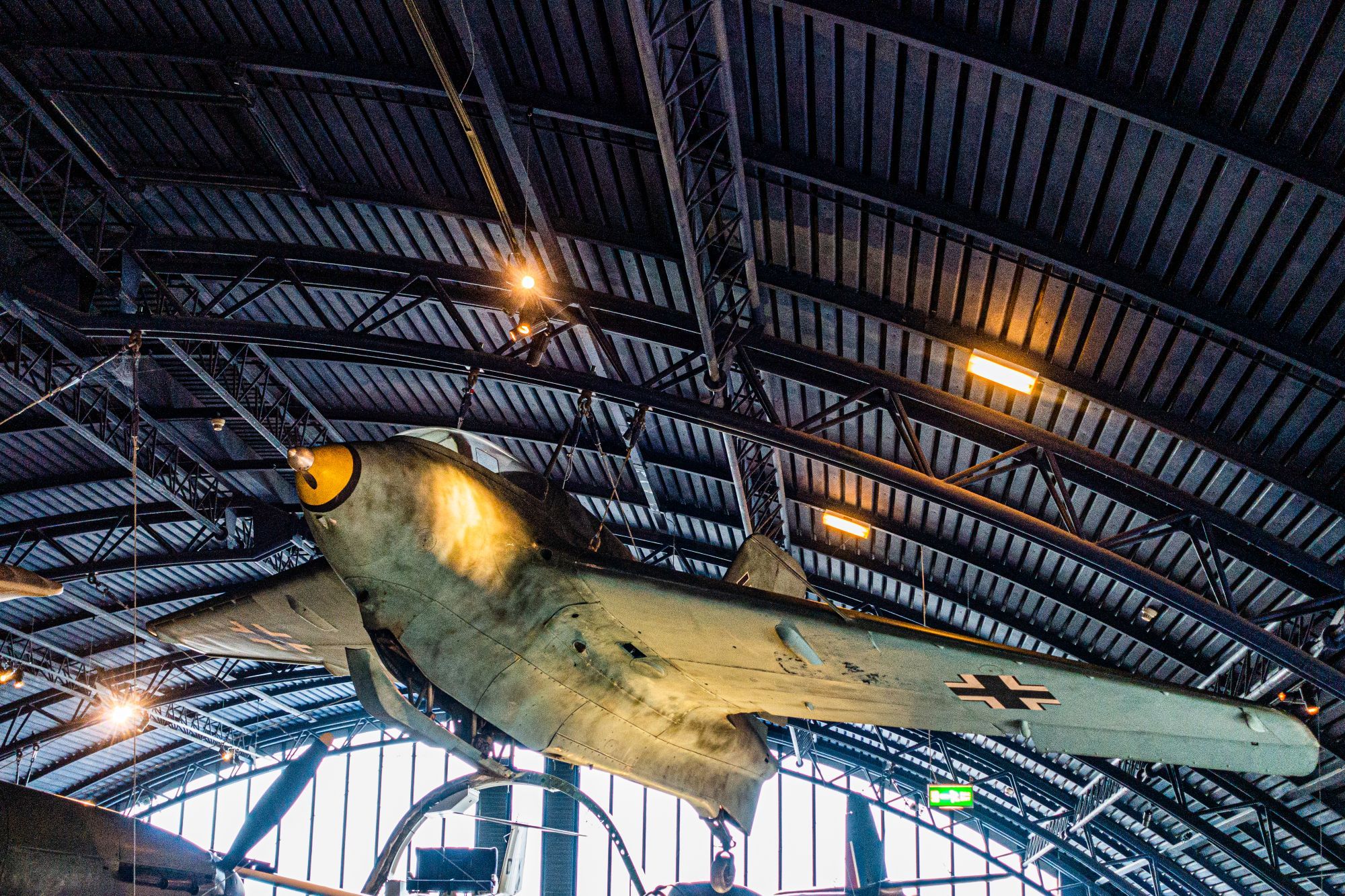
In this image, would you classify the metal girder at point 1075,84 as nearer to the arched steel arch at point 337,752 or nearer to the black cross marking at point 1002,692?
the black cross marking at point 1002,692

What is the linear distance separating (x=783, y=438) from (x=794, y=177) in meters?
4.00

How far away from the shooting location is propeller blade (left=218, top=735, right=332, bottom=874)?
10398 mm

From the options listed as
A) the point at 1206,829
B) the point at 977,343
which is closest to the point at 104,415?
the point at 977,343

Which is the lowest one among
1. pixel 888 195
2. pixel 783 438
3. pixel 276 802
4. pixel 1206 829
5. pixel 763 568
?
pixel 276 802

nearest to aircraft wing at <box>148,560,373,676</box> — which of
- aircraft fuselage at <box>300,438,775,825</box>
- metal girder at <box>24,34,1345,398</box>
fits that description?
aircraft fuselage at <box>300,438,775,825</box>

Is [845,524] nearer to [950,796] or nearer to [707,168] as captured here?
[707,168]

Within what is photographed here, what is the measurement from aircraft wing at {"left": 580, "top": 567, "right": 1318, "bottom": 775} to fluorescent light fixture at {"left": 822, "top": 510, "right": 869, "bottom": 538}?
796 cm

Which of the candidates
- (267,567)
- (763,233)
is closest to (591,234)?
(763,233)

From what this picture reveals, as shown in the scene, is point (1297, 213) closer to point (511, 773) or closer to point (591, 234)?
point (591, 234)

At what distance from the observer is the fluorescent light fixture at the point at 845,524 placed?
1648cm

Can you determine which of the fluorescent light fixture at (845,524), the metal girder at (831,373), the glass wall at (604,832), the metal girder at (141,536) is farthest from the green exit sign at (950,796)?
the metal girder at (141,536)

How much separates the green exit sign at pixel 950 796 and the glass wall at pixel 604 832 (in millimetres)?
7396

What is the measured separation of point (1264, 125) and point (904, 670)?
583cm

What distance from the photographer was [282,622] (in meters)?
9.97
